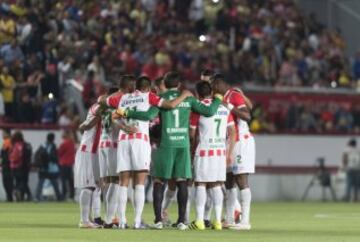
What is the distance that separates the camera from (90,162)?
23938 mm

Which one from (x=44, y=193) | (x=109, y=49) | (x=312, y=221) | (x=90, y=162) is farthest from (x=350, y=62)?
(x=90, y=162)

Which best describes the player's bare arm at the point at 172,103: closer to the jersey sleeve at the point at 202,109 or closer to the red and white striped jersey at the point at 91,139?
the jersey sleeve at the point at 202,109

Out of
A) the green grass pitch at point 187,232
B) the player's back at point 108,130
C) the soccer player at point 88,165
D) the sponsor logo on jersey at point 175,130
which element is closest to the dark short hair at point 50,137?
the green grass pitch at point 187,232

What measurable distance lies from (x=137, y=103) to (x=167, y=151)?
3.25ft

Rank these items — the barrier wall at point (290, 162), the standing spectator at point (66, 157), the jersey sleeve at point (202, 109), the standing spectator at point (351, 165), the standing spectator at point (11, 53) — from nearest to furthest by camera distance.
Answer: the jersey sleeve at point (202, 109) → the standing spectator at point (66, 157) → the standing spectator at point (11, 53) → the barrier wall at point (290, 162) → the standing spectator at point (351, 165)

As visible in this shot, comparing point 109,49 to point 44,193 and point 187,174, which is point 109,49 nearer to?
point 44,193

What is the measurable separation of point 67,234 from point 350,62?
98.6 feet

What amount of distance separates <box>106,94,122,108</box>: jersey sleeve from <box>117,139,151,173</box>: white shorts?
0.64m

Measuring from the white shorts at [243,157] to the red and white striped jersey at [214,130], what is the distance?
550 mm

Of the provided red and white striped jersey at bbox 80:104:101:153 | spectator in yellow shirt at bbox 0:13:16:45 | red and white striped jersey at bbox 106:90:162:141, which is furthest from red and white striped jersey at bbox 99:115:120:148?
spectator in yellow shirt at bbox 0:13:16:45

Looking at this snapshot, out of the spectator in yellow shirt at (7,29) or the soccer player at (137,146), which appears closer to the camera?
the soccer player at (137,146)

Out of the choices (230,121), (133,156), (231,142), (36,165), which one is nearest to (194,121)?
(230,121)

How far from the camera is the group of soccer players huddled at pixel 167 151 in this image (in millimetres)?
22875

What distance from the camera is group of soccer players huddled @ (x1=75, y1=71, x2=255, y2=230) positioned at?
22.9 meters
